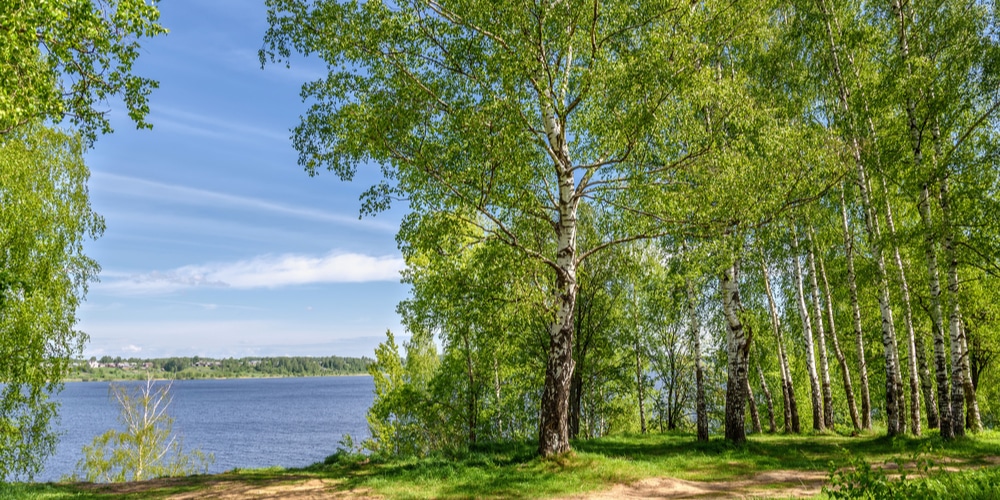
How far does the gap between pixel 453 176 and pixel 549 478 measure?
7.21 m

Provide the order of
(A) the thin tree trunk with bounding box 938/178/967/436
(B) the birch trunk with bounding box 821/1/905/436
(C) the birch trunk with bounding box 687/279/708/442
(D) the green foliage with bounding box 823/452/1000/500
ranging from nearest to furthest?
1. (D) the green foliage with bounding box 823/452/1000/500
2. (A) the thin tree trunk with bounding box 938/178/967/436
3. (B) the birch trunk with bounding box 821/1/905/436
4. (C) the birch trunk with bounding box 687/279/708/442

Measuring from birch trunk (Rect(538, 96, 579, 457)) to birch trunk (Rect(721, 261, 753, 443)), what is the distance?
5.92 metres

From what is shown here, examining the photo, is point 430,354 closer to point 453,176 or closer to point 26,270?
point 26,270

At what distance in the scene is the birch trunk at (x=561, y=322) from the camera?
1441 cm

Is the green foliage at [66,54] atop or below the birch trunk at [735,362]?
atop

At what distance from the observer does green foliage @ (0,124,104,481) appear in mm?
17812

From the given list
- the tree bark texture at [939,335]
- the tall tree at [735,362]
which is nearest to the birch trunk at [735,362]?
the tall tree at [735,362]

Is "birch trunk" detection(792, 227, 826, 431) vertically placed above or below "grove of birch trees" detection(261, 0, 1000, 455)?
below

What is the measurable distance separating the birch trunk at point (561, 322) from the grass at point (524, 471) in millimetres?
635

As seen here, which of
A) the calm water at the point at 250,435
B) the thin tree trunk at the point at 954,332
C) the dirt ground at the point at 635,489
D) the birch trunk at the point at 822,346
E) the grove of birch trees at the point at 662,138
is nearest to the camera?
the dirt ground at the point at 635,489

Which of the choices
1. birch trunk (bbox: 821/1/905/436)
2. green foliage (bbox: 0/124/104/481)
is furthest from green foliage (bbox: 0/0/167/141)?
birch trunk (bbox: 821/1/905/436)

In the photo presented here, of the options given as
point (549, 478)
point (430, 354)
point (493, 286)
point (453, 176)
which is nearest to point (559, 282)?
point (493, 286)

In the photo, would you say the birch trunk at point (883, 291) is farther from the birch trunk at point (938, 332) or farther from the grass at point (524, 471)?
the birch trunk at point (938, 332)

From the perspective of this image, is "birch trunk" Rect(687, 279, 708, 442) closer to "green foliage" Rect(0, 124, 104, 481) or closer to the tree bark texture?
the tree bark texture
